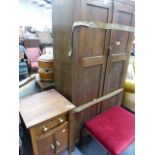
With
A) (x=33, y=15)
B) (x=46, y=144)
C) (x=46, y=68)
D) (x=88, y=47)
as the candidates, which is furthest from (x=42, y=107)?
(x=33, y=15)

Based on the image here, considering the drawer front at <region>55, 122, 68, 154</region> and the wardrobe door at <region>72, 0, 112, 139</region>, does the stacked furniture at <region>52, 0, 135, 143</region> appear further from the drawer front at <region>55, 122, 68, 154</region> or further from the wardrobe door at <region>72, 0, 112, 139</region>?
the drawer front at <region>55, 122, 68, 154</region>

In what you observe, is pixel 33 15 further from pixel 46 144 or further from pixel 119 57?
pixel 46 144

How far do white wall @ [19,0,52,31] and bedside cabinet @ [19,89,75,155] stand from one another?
4761mm

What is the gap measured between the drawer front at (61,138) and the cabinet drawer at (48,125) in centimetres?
6

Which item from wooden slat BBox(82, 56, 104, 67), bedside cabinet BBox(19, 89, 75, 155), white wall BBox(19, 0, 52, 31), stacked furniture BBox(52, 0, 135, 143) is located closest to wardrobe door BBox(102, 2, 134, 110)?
stacked furniture BBox(52, 0, 135, 143)

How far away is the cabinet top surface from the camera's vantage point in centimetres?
100

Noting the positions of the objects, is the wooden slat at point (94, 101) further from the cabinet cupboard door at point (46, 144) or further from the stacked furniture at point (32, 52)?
the stacked furniture at point (32, 52)

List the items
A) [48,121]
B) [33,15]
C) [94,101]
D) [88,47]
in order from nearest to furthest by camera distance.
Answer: [48,121], [88,47], [94,101], [33,15]

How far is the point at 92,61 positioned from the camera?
4.13 ft

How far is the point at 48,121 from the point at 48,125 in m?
0.05
